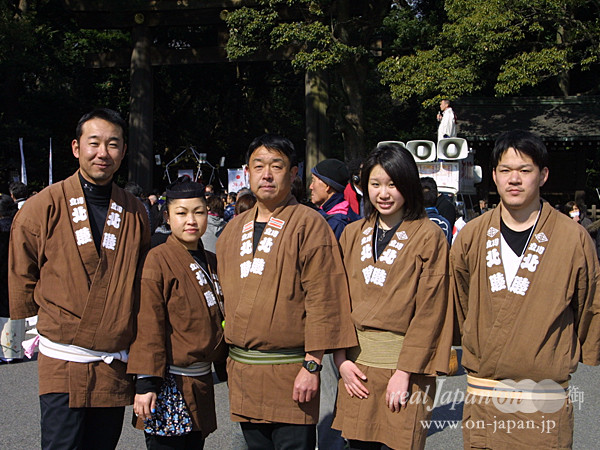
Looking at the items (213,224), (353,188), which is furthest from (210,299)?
(213,224)

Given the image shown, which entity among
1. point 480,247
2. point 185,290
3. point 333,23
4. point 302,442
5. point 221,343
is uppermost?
point 333,23

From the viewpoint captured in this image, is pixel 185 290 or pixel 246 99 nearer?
pixel 185 290

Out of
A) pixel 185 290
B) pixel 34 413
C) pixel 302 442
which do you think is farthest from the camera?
pixel 34 413

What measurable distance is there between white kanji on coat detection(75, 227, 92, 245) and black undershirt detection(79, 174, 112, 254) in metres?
0.06

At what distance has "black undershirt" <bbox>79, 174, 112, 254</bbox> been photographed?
2787 mm

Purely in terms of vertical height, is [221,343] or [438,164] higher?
[438,164]

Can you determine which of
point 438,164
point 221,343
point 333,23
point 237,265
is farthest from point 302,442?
point 333,23

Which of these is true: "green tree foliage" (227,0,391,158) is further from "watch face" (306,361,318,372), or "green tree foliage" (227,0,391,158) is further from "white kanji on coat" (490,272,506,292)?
"watch face" (306,361,318,372)

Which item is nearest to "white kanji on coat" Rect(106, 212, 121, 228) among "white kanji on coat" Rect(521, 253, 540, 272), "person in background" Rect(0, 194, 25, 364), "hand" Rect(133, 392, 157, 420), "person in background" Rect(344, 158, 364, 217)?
"hand" Rect(133, 392, 157, 420)

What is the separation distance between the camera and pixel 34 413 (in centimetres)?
477

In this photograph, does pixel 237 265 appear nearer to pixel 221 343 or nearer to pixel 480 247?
pixel 221 343

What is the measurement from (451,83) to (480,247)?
12.0 m

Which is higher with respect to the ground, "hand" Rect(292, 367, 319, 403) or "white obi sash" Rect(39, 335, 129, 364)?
"white obi sash" Rect(39, 335, 129, 364)

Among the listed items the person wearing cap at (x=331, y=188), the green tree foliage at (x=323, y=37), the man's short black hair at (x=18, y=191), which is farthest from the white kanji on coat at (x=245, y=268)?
the green tree foliage at (x=323, y=37)
